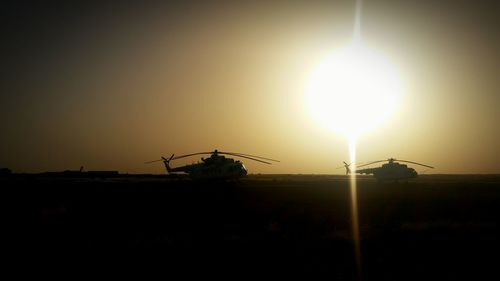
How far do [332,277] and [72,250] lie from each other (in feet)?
46.0

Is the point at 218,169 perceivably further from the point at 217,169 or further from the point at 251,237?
the point at 251,237

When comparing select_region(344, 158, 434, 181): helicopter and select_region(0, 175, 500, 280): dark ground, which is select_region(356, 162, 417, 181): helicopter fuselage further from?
select_region(0, 175, 500, 280): dark ground

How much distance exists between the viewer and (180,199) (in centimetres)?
4650

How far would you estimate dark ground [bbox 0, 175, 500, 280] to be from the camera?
63.1 ft

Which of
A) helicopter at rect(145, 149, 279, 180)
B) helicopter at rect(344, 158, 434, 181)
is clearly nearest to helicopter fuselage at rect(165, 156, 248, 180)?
helicopter at rect(145, 149, 279, 180)

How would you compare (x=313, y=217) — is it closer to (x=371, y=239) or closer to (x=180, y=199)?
(x=371, y=239)

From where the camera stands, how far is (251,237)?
87.0 feet

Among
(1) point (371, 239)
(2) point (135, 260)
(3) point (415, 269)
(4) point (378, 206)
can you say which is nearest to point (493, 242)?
(1) point (371, 239)

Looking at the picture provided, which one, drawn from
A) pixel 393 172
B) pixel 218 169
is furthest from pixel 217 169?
pixel 393 172

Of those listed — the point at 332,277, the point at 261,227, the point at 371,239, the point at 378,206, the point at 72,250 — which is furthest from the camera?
the point at 378,206

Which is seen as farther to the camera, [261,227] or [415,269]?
[261,227]

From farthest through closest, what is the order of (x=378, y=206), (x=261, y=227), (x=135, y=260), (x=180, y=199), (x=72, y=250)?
(x=180, y=199)
(x=378, y=206)
(x=261, y=227)
(x=72, y=250)
(x=135, y=260)

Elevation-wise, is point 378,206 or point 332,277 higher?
point 378,206

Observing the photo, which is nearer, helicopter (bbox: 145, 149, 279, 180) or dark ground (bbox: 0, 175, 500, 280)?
dark ground (bbox: 0, 175, 500, 280)
